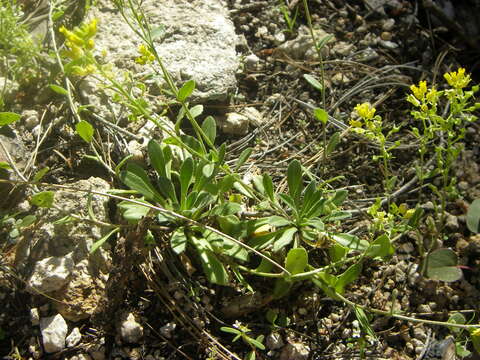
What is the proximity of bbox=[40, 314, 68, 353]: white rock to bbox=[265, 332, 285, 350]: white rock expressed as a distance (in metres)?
0.83

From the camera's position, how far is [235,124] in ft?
8.14

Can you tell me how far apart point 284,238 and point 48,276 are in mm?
971

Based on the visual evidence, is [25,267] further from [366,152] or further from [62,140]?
[366,152]

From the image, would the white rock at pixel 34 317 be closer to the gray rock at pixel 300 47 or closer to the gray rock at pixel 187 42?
the gray rock at pixel 187 42

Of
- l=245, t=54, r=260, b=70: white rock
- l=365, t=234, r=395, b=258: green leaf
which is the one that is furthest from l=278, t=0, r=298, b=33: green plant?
l=365, t=234, r=395, b=258: green leaf

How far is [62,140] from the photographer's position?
92.7 inches

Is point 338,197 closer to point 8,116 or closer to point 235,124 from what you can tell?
point 235,124

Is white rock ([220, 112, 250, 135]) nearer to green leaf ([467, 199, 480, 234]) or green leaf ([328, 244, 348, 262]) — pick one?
green leaf ([328, 244, 348, 262])

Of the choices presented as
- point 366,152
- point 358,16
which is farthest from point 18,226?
point 358,16

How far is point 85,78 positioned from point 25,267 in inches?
40.4

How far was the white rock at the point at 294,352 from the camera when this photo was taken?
6.36 ft

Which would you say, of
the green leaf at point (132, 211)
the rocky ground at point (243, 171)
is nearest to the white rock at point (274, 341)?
the rocky ground at point (243, 171)

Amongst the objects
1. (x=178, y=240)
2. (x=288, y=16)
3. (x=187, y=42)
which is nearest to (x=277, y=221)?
(x=178, y=240)

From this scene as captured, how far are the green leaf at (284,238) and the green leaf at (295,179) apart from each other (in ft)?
0.48
